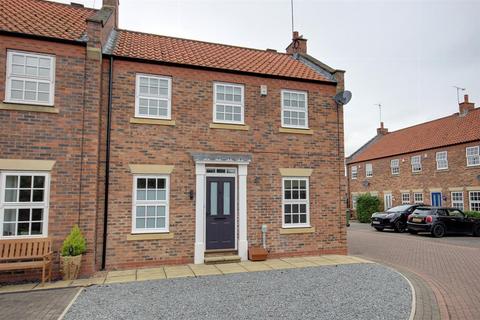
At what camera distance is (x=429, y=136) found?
2553cm

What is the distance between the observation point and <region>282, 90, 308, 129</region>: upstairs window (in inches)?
420

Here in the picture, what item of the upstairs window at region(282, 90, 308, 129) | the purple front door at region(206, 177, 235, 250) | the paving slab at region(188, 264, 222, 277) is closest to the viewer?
the paving slab at region(188, 264, 222, 277)

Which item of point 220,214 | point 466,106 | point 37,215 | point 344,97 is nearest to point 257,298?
point 220,214

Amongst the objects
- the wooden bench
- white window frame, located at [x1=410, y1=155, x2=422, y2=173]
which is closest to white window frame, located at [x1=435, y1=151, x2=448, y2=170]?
white window frame, located at [x1=410, y1=155, x2=422, y2=173]

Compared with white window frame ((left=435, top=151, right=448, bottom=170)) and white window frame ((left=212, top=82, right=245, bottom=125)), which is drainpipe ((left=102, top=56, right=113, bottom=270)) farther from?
white window frame ((left=435, top=151, right=448, bottom=170))

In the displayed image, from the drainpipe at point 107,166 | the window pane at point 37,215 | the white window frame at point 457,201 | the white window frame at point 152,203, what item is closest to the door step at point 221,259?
the white window frame at point 152,203

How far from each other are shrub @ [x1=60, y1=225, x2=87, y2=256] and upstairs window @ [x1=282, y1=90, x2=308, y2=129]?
6.71 metres

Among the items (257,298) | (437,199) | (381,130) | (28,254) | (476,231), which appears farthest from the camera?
(381,130)

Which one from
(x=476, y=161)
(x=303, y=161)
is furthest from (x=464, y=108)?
(x=303, y=161)

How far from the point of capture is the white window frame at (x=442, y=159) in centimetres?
2260

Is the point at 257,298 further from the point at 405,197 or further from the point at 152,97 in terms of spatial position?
the point at 405,197

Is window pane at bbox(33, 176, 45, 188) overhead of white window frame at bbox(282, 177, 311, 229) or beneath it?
overhead

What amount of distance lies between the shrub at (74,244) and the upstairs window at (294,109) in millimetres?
6706

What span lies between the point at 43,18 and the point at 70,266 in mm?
6945
